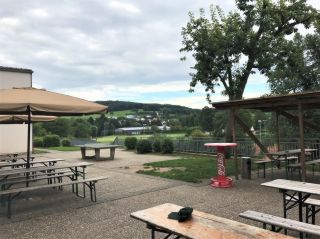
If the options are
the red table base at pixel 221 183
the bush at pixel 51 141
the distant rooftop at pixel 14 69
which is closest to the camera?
the red table base at pixel 221 183

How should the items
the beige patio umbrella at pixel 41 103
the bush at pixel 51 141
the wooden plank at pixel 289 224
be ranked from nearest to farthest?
the wooden plank at pixel 289 224
the beige patio umbrella at pixel 41 103
the bush at pixel 51 141

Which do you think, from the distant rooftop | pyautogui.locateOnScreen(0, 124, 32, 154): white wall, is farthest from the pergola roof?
the distant rooftop

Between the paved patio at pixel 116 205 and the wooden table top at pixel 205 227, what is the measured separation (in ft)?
4.84

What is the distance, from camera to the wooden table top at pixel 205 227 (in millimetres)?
3324

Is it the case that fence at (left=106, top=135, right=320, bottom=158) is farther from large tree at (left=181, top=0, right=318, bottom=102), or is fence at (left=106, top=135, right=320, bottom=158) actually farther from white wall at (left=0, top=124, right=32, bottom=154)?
white wall at (left=0, top=124, right=32, bottom=154)

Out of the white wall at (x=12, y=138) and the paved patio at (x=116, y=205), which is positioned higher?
the white wall at (x=12, y=138)

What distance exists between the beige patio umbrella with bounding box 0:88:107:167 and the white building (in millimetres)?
15972

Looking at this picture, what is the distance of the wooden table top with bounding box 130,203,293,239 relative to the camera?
3.32 m

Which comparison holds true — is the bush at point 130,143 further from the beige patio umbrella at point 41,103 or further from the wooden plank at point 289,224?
the wooden plank at point 289,224

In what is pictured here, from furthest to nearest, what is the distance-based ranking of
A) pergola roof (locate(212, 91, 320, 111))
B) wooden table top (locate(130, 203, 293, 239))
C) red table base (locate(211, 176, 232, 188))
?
red table base (locate(211, 176, 232, 188)) < pergola roof (locate(212, 91, 320, 111)) < wooden table top (locate(130, 203, 293, 239))

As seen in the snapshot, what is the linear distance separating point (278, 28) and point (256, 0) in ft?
5.58

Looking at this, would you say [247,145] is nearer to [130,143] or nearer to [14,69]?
[130,143]

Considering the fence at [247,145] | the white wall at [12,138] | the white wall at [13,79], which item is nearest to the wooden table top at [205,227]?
the fence at [247,145]

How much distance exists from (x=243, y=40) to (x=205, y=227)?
1325 cm
